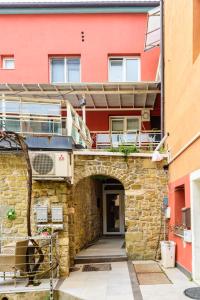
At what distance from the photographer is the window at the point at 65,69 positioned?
17.4 m

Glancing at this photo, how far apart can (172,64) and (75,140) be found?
3785 mm

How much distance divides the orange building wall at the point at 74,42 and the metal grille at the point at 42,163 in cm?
855

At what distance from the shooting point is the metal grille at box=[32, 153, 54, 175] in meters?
9.37

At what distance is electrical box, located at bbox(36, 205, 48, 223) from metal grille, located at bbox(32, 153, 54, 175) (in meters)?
1.03

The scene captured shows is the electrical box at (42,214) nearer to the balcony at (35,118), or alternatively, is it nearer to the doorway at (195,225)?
the balcony at (35,118)

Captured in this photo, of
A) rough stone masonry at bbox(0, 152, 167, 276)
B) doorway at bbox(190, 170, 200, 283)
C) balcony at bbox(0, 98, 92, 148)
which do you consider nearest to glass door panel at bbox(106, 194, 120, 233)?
rough stone masonry at bbox(0, 152, 167, 276)

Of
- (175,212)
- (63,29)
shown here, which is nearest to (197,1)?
(175,212)

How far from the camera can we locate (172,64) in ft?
36.7

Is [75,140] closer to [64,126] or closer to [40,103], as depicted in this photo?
[64,126]

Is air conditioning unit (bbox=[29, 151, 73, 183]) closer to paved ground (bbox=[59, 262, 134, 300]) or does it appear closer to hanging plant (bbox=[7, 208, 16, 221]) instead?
hanging plant (bbox=[7, 208, 16, 221])

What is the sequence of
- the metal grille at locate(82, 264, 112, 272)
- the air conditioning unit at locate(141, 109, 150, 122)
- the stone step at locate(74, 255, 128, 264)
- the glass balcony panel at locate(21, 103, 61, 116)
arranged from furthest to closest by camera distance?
1. the air conditioning unit at locate(141, 109, 150, 122)
2. the stone step at locate(74, 255, 128, 264)
3. the glass balcony panel at locate(21, 103, 61, 116)
4. the metal grille at locate(82, 264, 112, 272)

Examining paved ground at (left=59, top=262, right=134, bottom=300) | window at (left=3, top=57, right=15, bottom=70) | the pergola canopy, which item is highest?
window at (left=3, top=57, right=15, bottom=70)

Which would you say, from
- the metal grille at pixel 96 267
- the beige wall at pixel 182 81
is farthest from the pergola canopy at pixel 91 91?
the metal grille at pixel 96 267

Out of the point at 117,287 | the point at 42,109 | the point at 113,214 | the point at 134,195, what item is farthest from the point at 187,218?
the point at 113,214
